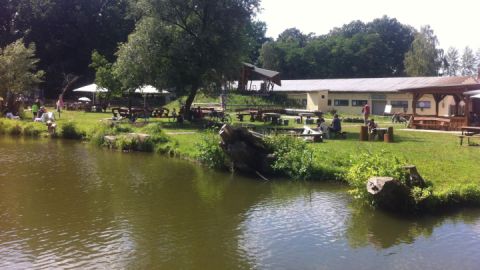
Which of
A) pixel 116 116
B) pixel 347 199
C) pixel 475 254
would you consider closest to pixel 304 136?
pixel 347 199

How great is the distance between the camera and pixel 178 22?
3416 cm

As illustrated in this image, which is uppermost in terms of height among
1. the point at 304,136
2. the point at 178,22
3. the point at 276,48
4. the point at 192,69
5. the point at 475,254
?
the point at 276,48

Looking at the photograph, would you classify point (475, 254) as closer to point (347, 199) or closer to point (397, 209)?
point (397, 209)

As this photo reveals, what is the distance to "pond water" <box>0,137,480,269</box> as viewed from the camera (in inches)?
365

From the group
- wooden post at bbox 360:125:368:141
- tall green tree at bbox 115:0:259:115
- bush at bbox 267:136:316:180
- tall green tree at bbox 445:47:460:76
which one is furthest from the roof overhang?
tall green tree at bbox 445:47:460:76

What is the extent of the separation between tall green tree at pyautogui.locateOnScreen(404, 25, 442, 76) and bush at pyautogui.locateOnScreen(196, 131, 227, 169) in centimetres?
6368

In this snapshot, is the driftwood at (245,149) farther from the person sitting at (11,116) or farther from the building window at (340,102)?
the building window at (340,102)

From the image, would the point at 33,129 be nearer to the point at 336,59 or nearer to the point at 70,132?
the point at 70,132

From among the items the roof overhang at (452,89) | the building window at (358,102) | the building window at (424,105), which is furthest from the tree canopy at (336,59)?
the roof overhang at (452,89)

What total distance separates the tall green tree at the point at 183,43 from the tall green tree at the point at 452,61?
6614cm

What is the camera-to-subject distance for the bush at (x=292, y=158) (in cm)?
1653

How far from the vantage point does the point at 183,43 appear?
32062mm

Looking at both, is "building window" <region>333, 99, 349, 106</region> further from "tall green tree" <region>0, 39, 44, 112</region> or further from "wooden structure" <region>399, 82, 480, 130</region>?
"tall green tree" <region>0, 39, 44, 112</region>

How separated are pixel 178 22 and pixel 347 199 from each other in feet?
76.9
